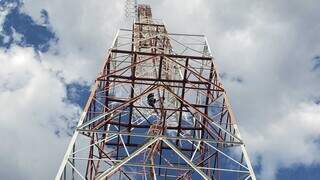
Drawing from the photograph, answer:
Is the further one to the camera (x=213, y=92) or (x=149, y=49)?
(x=149, y=49)

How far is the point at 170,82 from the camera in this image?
28.8m

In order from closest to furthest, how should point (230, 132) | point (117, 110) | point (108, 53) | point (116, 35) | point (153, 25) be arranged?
1. point (230, 132)
2. point (117, 110)
3. point (108, 53)
4. point (116, 35)
5. point (153, 25)

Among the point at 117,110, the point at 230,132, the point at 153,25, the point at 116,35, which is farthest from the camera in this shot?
the point at 153,25

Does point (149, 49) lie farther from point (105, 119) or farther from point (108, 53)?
point (105, 119)

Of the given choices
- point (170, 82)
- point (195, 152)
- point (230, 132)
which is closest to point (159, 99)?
point (170, 82)

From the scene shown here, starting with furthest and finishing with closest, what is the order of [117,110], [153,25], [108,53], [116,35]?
[153,25] → [116,35] → [108,53] → [117,110]

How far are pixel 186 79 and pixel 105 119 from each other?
4328mm

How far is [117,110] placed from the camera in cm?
2581

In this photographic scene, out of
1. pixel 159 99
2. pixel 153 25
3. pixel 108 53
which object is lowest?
pixel 159 99

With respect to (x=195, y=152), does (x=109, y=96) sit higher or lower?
higher

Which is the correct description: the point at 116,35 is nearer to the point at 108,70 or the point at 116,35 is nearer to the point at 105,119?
the point at 108,70

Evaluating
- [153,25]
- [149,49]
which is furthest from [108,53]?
[153,25]

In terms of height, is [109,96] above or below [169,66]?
below

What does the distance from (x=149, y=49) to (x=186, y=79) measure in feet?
15.7
